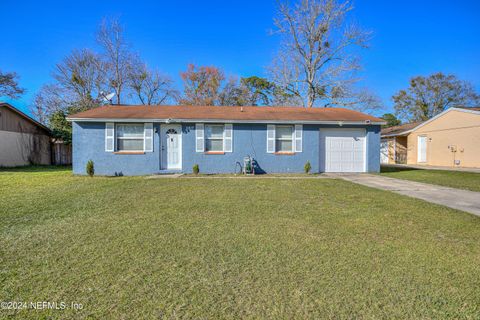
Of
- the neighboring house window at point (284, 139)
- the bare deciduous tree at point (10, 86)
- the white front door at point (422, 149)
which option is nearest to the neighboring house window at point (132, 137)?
the neighboring house window at point (284, 139)

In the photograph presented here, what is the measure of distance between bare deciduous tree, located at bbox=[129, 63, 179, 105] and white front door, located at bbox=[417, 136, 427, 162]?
76.2ft

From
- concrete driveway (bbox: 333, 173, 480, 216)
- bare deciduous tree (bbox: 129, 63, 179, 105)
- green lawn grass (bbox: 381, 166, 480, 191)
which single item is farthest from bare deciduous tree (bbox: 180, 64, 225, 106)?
concrete driveway (bbox: 333, 173, 480, 216)

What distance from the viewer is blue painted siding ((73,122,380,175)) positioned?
10.6 m

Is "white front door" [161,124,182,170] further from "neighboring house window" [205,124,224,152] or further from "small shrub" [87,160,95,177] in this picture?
"small shrub" [87,160,95,177]

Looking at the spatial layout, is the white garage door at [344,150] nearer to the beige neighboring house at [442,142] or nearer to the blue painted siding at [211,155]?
the blue painted siding at [211,155]

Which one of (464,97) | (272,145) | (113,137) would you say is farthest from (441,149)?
(113,137)

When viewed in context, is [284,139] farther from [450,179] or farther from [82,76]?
[82,76]

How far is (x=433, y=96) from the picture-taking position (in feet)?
95.2

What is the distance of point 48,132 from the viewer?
17250mm

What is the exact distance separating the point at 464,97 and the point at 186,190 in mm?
36612

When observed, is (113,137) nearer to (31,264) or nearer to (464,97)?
(31,264)

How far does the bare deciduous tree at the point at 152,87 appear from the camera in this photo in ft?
77.6

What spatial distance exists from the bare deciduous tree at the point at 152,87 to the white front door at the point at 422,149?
76.2 feet

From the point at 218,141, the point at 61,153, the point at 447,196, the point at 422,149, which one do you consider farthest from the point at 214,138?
the point at 422,149
